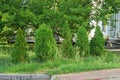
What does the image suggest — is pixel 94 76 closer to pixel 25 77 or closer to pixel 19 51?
pixel 25 77

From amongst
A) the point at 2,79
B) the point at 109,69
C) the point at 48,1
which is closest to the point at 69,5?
→ the point at 48,1

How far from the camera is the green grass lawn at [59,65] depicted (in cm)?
1032

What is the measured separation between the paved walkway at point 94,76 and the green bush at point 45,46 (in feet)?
6.73

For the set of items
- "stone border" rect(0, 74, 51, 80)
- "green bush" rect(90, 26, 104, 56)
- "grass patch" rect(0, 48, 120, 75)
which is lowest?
"stone border" rect(0, 74, 51, 80)

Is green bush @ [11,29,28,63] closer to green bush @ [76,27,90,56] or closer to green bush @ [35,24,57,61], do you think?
green bush @ [35,24,57,61]

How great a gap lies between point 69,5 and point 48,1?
948mm

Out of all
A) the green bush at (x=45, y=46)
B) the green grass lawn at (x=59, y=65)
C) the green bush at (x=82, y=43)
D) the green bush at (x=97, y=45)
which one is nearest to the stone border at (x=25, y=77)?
the green grass lawn at (x=59, y=65)

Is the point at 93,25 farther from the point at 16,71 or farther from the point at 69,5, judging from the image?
the point at 16,71

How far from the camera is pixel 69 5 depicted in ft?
46.8

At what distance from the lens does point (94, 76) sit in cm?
938

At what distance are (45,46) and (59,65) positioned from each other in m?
1.04

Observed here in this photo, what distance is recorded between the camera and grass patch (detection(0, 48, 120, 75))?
1031cm

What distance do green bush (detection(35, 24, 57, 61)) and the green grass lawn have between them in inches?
11.1

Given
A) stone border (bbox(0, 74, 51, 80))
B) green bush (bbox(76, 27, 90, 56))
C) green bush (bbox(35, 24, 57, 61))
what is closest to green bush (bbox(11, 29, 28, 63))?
green bush (bbox(35, 24, 57, 61))
